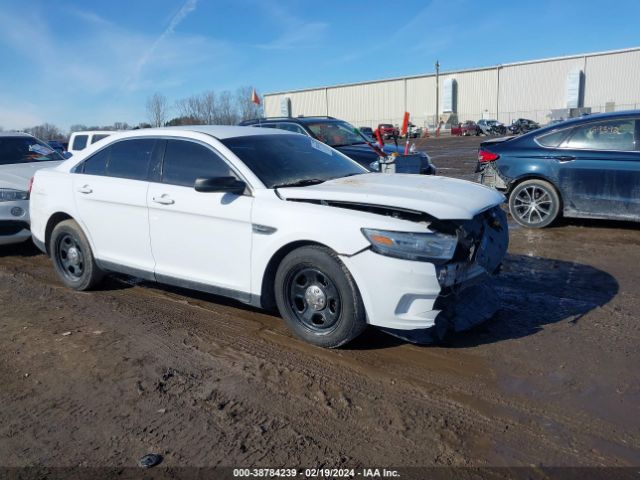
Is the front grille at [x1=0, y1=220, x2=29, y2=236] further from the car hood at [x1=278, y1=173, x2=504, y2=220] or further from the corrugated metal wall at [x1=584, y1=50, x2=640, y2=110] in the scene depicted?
the corrugated metal wall at [x1=584, y1=50, x2=640, y2=110]

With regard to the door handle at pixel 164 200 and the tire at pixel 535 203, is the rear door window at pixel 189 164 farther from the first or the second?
the tire at pixel 535 203

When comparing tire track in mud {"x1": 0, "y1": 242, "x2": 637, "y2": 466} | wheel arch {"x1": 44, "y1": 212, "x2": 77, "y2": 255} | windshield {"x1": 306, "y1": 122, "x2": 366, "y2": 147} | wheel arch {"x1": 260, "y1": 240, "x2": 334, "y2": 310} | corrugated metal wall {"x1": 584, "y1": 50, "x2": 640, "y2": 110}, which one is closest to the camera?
tire track in mud {"x1": 0, "y1": 242, "x2": 637, "y2": 466}

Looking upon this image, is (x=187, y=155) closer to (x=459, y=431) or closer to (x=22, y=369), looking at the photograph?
(x=22, y=369)

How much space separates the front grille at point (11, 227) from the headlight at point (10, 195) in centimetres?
32

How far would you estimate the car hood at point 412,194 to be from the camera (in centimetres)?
373

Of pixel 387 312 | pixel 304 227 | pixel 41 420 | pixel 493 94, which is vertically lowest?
pixel 41 420

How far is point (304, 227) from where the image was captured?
152 inches

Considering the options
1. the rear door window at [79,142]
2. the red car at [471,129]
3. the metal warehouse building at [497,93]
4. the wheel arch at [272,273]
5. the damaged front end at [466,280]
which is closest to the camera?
the damaged front end at [466,280]

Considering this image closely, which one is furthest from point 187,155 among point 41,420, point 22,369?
point 41,420

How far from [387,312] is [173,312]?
7.43 ft

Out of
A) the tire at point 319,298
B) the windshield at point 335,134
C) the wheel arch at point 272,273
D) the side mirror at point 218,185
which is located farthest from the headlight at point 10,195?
the windshield at point 335,134

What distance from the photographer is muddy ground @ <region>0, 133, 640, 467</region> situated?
2842 millimetres

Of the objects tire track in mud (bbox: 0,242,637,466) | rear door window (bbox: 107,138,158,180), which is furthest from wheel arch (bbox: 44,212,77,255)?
tire track in mud (bbox: 0,242,637,466)

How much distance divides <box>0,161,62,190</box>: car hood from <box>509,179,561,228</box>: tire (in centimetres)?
696
